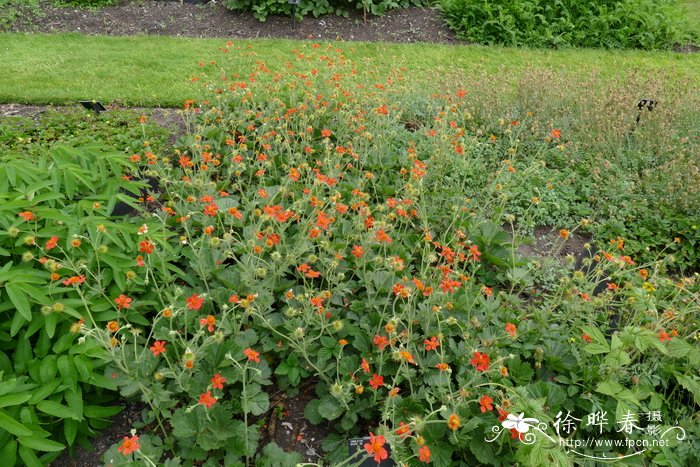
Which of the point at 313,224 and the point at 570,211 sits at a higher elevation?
the point at 313,224

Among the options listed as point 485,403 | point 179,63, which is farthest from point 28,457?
point 179,63

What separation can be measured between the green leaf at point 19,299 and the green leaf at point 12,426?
14.2 inches

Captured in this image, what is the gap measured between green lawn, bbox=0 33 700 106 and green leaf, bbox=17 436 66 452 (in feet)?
12.6

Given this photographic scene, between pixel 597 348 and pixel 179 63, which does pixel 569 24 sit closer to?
pixel 179 63

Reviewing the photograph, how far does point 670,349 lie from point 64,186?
3.02 metres

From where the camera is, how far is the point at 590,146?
14.7ft

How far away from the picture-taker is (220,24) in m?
7.23

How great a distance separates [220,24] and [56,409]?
6.32m

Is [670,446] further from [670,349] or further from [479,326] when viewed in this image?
[479,326]

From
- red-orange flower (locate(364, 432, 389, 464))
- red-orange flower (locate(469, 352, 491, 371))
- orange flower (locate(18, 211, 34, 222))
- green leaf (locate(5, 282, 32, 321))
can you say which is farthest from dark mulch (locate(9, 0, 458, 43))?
red-orange flower (locate(364, 432, 389, 464))

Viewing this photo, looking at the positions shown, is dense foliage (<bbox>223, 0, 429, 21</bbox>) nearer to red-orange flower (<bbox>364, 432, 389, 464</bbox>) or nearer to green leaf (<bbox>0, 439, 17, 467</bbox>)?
green leaf (<bbox>0, 439, 17, 467</bbox>)

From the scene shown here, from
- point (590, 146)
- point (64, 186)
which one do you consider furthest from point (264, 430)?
point (590, 146)

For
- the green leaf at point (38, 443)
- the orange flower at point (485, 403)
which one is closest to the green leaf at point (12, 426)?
the green leaf at point (38, 443)

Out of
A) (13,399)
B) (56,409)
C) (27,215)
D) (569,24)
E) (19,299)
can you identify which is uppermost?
(569,24)
